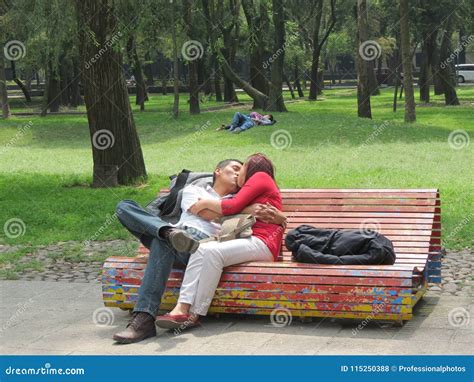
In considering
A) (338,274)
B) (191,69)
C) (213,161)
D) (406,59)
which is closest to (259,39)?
(191,69)

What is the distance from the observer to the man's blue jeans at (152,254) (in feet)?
21.6

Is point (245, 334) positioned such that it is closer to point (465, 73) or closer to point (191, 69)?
point (191, 69)

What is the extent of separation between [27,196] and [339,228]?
26.9 ft

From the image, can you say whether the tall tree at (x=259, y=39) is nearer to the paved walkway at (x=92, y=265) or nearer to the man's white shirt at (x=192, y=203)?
the paved walkway at (x=92, y=265)

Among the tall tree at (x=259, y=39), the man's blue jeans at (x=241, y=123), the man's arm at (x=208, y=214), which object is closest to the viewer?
the man's arm at (x=208, y=214)

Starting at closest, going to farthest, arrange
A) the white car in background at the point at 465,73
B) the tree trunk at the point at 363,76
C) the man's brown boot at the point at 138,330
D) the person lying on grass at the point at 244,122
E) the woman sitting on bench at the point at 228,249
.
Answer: the man's brown boot at the point at 138,330
the woman sitting on bench at the point at 228,249
the person lying on grass at the point at 244,122
the tree trunk at the point at 363,76
the white car in background at the point at 465,73

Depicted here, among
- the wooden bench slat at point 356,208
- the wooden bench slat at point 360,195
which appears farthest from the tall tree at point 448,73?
the wooden bench slat at point 356,208

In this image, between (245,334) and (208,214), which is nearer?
(245,334)

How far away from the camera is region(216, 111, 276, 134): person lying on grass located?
26.6 meters

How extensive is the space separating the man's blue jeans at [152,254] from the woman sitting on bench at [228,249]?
14cm

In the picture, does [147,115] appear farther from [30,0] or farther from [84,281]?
[84,281]

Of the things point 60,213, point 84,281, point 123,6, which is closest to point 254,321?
point 84,281

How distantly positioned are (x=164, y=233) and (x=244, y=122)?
803 inches

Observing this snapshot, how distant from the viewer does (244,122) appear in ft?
88.6
